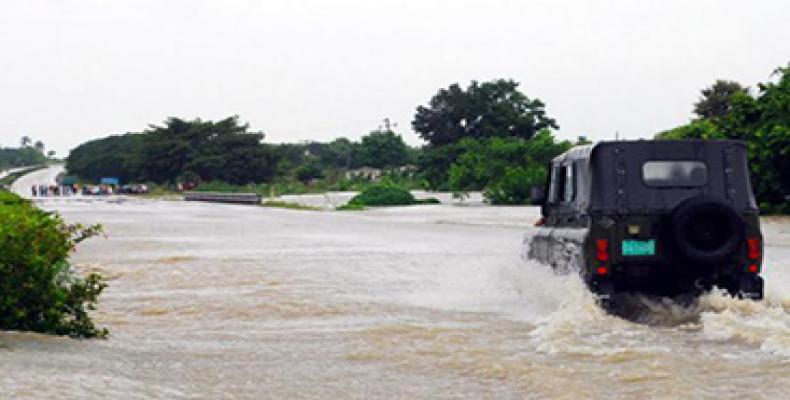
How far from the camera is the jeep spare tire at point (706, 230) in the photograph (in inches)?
383

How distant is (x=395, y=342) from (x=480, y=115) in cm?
7752

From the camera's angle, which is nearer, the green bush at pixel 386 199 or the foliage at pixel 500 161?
the foliage at pixel 500 161

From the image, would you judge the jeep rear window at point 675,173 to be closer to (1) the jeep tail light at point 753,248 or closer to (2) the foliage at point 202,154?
(1) the jeep tail light at point 753,248

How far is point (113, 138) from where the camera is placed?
158 m

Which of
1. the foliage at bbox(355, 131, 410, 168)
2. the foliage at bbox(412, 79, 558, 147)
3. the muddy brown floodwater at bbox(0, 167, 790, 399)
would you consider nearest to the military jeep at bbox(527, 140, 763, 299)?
the muddy brown floodwater at bbox(0, 167, 790, 399)

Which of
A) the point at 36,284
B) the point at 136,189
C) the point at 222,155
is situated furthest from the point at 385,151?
the point at 36,284

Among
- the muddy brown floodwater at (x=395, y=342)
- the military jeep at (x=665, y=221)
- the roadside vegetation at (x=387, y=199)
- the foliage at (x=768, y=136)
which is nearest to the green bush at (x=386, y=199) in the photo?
the roadside vegetation at (x=387, y=199)

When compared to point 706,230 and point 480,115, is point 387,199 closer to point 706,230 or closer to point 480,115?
point 480,115

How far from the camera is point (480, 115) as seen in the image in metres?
86.3

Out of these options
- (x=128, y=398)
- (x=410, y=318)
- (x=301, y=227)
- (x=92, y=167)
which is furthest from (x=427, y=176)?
(x=92, y=167)

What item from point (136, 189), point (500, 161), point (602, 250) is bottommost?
point (602, 250)

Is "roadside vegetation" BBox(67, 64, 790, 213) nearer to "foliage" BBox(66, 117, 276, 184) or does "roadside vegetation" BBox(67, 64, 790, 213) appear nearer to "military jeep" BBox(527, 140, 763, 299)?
"foliage" BBox(66, 117, 276, 184)

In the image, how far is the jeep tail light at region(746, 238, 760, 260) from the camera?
993 centimetres

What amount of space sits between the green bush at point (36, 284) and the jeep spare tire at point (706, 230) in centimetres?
530
